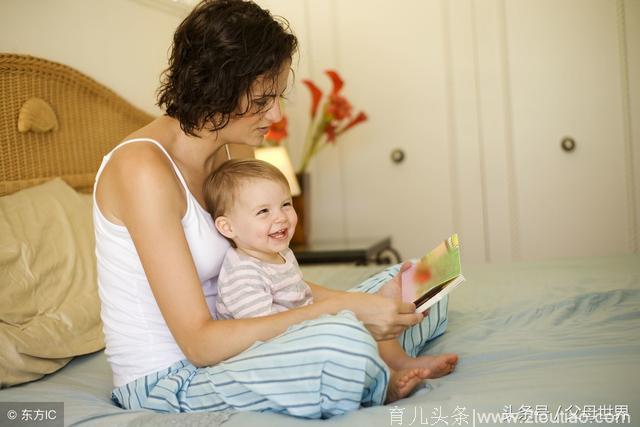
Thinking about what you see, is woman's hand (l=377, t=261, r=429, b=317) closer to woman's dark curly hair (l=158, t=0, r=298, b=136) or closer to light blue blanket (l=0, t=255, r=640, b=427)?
light blue blanket (l=0, t=255, r=640, b=427)

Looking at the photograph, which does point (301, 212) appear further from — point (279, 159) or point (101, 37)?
point (101, 37)

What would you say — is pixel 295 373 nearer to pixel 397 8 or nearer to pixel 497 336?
pixel 497 336

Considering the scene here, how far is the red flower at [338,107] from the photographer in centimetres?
314

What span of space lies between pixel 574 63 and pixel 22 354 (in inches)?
111

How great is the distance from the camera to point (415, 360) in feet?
4.37

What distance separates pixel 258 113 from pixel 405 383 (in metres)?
0.66

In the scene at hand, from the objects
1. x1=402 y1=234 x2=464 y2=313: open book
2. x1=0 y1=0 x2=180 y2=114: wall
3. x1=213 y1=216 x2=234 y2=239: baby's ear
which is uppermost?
x1=0 y1=0 x2=180 y2=114: wall

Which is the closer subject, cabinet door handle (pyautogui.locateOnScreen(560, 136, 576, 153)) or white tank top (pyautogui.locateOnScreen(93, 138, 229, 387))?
white tank top (pyautogui.locateOnScreen(93, 138, 229, 387))

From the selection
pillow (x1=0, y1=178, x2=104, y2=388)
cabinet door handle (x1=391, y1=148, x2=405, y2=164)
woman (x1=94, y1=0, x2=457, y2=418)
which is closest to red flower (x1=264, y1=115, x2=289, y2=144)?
cabinet door handle (x1=391, y1=148, x2=405, y2=164)

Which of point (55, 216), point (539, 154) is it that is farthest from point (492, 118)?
point (55, 216)

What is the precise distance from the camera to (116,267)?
1315 mm

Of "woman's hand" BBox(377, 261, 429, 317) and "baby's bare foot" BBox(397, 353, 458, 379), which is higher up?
"woman's hand" BBox(377, 261, 429, 317)

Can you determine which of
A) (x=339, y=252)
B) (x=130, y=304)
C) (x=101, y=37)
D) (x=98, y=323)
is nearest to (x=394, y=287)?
(x=130, y=304)

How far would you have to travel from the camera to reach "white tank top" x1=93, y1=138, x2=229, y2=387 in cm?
130
